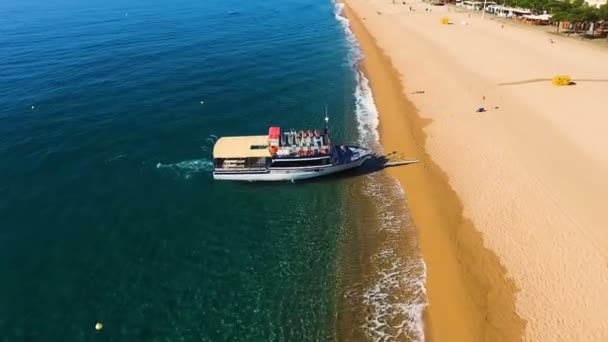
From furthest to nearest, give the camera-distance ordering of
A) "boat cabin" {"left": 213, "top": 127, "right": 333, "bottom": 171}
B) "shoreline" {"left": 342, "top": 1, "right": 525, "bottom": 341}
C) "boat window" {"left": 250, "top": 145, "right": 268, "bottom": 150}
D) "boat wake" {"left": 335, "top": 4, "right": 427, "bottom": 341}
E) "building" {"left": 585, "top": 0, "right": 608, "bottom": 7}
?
"building" {"left": 585, "top": 0, "right": 608, "bottom": 7} < "boat window" {"left": 250, "top": 145, "right": 268, "bottom": 150} < "boat cabin" {"left": 213, "top": 127, "right": 333, "bottom": 171} < "boat wake" {"left": 335, "top": 4, "right": 427, "bottom": 341} < "shoreline" {"left": 342, "top": 1, "right": 525, "bottom": 341}

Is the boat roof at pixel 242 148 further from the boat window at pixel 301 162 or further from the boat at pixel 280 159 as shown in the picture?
the boat window at pixel 301 162

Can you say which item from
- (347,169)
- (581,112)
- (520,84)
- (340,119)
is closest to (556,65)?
(520,84)

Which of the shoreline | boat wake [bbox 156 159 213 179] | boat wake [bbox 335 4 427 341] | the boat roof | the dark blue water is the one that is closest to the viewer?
the shoreline

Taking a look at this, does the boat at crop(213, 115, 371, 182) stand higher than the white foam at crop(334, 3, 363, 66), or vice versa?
the white foam at crop(334, 3, 363, 66)

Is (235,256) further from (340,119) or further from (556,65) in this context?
(556,65)

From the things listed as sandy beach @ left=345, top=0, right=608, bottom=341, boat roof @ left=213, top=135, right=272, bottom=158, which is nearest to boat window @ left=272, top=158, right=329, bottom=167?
boat roof @ left=213, top=135, right=272, bottom=158

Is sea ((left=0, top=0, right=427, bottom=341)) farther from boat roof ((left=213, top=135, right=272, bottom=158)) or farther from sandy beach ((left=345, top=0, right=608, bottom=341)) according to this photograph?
boat roof ((left=213, top=135, right=272, bottom=158))

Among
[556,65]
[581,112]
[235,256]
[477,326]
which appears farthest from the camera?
[556,65]
